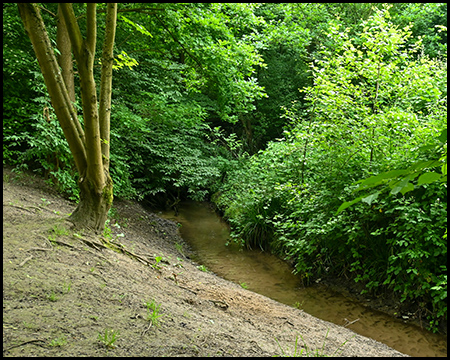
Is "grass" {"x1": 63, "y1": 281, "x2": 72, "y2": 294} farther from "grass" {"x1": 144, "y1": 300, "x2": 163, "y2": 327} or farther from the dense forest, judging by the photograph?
the dense forest

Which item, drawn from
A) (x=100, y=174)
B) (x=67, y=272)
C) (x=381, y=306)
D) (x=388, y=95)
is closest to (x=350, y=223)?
(x=381, y=306)

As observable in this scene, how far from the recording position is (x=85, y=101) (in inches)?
153

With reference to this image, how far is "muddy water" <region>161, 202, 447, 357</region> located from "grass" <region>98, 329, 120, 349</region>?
3.54 m

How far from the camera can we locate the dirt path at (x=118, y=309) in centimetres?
212

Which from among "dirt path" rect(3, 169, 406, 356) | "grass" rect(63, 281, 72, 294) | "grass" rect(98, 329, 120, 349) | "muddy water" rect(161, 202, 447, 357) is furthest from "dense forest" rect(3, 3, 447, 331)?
"grass" rect(98, 329, 120, 349)

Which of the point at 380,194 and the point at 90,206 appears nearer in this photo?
the point at 90,206

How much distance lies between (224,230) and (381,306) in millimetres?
5611

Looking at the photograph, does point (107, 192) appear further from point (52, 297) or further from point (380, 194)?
point (380, 194)

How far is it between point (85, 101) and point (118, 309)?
2.39 m

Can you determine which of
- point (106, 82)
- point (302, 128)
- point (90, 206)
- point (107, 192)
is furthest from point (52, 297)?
point (302, 128)

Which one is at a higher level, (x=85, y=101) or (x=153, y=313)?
(x=85, y=101)

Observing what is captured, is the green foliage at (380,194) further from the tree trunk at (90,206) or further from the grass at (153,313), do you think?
the tree trunk at (90,206)

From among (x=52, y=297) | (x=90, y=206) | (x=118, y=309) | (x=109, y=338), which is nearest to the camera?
(x=109, y=338)

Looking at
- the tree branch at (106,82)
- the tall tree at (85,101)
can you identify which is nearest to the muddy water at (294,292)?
the tall tree at (85,101)
